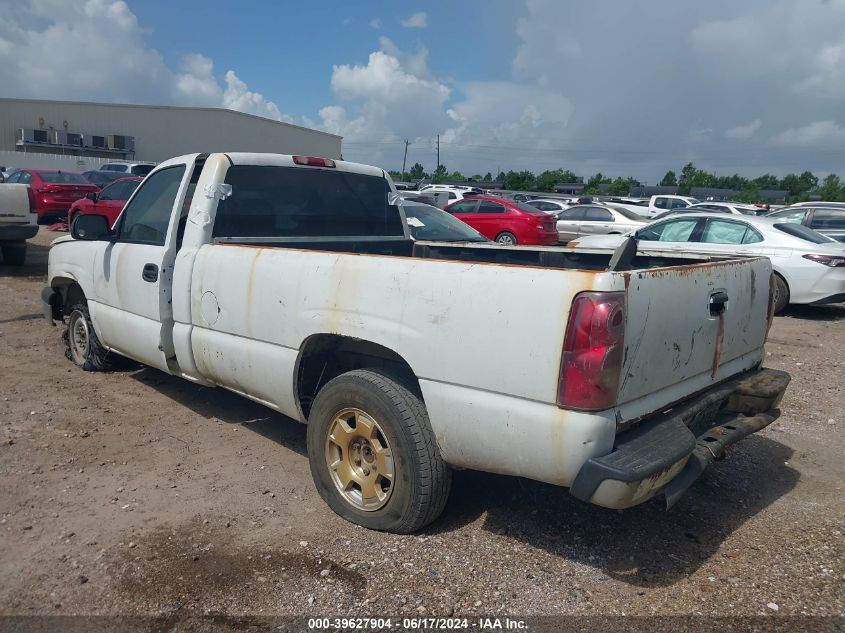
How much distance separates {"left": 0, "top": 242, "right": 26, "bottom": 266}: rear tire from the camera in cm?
1249

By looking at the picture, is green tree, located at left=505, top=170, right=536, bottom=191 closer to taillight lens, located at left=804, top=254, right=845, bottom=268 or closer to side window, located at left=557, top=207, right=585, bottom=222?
side window, located at left=557, top=207, right=585, bottom=222

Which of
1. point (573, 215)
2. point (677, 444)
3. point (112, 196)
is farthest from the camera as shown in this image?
point (573, 215)

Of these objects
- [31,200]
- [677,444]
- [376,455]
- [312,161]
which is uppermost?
[312,161]

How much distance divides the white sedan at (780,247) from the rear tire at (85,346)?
662 cm

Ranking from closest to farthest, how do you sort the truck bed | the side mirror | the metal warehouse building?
the truck bed
the side mirror
the metal warehouse building

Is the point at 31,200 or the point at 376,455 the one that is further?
the point at 31,200

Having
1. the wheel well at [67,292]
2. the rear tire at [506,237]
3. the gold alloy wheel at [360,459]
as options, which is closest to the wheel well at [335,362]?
the gold alloy wheel at [360,459]

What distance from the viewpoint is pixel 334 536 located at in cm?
345

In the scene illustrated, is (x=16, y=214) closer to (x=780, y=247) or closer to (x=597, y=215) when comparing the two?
(x=780, y=247)

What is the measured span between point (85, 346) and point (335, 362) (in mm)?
3267

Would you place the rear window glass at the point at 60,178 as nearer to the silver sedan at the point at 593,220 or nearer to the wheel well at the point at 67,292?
the silver sedan at the point at 593,220

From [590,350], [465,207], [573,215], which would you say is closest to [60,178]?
[465,207]

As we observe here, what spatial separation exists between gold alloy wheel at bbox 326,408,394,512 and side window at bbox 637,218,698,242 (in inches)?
359

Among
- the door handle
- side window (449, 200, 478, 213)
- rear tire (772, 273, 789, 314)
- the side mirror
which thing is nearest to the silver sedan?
side window (449, 200, 478, 213)
